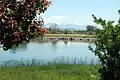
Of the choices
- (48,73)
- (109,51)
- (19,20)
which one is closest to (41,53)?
(48,73)

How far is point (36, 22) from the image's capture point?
9.12 metres

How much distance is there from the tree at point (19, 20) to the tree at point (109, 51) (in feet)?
9.78

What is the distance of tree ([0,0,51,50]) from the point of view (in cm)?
838

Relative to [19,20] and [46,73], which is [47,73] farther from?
[19,20]

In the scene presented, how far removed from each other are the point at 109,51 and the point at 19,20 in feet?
12.2

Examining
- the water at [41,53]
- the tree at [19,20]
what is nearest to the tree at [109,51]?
the tree at [19,20]

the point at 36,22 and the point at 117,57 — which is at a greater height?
the point at 36,22

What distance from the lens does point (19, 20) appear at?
28.7 feet

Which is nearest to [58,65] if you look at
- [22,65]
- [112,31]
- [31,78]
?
[22,65]

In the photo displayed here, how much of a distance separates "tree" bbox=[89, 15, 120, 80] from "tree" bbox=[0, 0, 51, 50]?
2.98 m

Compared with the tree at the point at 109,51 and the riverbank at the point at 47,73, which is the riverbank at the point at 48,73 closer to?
the riverbank at the point at 47,73

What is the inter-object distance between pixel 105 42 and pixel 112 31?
543 millimetres

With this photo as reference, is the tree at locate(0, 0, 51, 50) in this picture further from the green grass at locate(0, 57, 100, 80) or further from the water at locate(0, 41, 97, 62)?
the water at locate(0, 41, 97, 62)

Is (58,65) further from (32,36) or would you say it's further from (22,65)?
(32,36)
